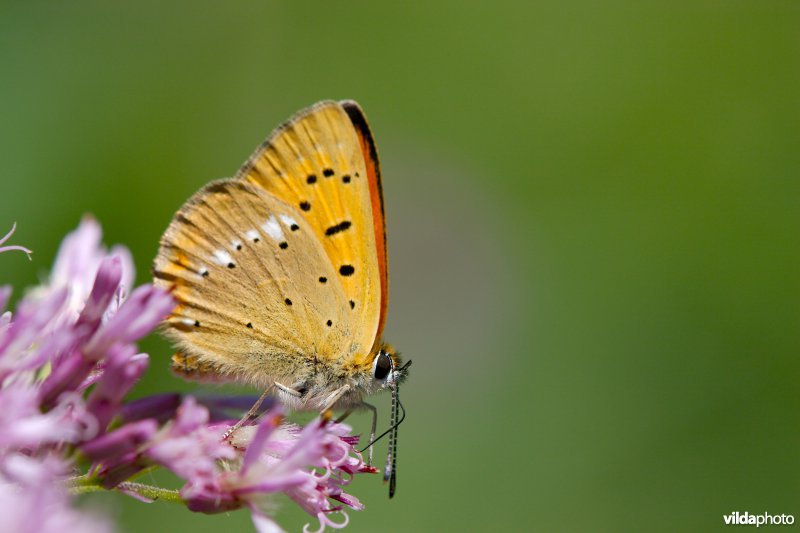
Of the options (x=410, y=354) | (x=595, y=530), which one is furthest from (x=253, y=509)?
(x=410, y=354)

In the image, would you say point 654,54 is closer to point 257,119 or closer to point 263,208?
point 257,119

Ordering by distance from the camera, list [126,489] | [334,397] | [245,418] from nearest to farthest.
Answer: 1. [126,489]
2. [245,418]
3. [334,397]

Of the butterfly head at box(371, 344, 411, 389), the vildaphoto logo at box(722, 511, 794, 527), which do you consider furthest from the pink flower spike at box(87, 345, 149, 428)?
the vildaphoto logo at box(722, 511, 794, 527)

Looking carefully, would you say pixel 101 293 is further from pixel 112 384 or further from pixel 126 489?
pixel 126 489

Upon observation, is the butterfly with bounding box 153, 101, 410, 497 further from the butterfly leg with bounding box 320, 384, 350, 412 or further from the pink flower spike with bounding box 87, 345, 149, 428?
the pink flower spike with bounding box 87, 345, 149, 428

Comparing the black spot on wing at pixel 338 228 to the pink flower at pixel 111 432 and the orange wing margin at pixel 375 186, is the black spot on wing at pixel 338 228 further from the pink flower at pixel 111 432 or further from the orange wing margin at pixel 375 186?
the pink flower at pixel 111 432

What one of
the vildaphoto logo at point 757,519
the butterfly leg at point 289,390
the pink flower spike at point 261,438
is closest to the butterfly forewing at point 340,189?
the butterfly leg at point 289,390

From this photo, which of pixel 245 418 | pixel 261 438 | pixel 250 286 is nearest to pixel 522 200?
pixel 250 286
